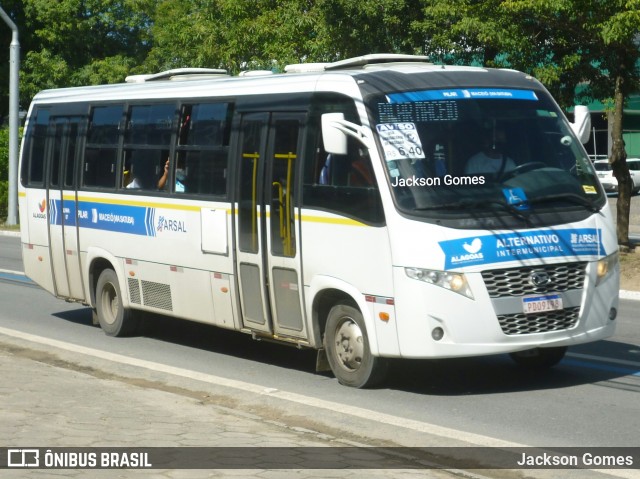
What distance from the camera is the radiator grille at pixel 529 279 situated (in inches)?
376

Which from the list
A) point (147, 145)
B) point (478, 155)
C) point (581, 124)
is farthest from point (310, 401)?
point (147, 145)

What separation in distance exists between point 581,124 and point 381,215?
2476 mm

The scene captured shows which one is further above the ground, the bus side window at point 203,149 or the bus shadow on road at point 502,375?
the bus side window at point 203,149

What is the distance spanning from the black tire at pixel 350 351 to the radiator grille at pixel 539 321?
44.9 inches

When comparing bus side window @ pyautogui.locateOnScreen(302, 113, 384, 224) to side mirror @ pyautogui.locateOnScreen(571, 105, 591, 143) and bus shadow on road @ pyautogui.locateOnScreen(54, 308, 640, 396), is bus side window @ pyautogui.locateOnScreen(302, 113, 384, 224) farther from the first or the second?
side mirror @ pyautogui.locateOnScreen(571, 105, 591, 143)

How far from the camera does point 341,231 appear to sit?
33.5ft

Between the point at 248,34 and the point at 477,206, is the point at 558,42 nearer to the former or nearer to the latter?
the point at 248,34

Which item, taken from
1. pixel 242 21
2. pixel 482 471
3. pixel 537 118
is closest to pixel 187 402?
pixel 482 471

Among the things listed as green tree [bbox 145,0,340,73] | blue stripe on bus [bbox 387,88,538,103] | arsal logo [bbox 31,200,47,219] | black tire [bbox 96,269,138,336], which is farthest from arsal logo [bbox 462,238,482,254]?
green tree [bbox 145,0,340,73]

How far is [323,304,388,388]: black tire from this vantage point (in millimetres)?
10117

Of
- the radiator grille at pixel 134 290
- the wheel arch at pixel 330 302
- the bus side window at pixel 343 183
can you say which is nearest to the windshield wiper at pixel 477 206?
the bus side window at pixel 343 183

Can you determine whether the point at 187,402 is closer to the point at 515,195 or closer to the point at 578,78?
the point at 515,195

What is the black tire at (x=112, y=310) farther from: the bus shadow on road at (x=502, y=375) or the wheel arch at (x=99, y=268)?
the bus shadow on road at (x=502, y=375)

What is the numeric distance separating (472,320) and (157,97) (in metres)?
5.25
